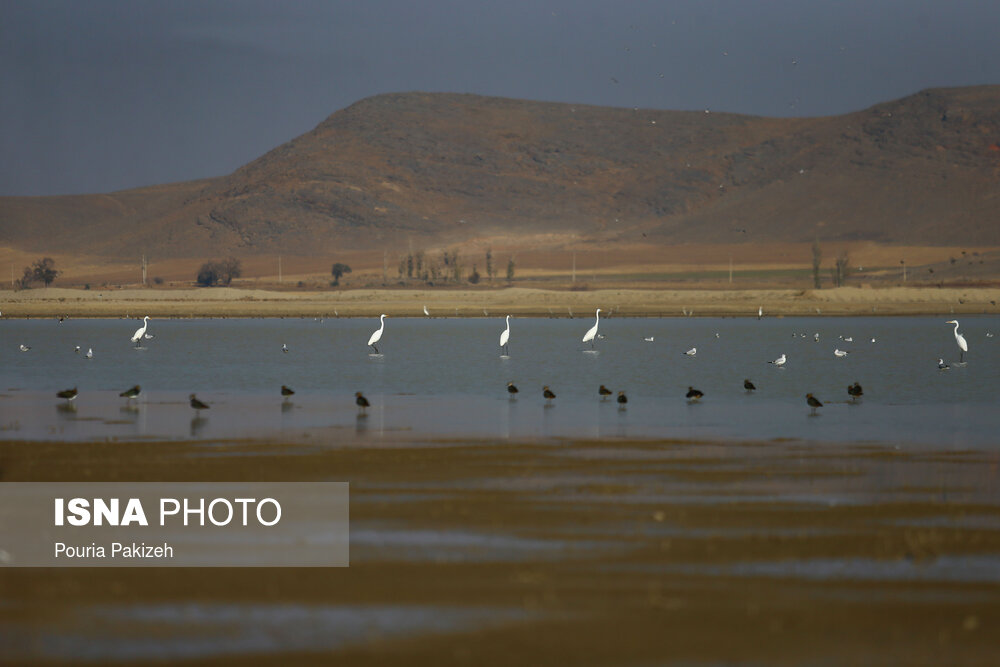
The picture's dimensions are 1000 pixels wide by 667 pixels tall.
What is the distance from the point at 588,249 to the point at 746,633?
17894cm

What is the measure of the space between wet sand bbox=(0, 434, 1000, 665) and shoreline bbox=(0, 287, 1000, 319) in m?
78.5

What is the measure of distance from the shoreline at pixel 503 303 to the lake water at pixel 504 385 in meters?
33.0

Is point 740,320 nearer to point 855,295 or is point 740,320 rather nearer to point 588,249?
point 855,295

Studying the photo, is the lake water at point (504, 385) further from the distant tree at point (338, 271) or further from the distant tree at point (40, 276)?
Result: the distant tree at point (338, 271)

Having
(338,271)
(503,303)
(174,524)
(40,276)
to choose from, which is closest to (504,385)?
(174,524)

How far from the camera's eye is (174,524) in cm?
1216

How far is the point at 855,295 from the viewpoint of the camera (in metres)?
103

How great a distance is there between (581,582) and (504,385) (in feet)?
69.7

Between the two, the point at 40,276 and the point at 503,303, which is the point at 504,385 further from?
the point at 40,276

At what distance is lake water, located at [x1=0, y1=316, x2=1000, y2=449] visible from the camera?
827 inches

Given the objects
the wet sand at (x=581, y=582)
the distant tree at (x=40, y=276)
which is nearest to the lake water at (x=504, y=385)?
the wet sand at (x=581, y=582)

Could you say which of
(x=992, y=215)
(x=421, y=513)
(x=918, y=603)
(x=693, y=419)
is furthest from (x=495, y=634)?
(x=992, y=215)

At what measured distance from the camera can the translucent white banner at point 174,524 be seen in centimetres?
1080

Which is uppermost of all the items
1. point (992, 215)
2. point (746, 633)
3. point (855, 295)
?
point (992, 215)
